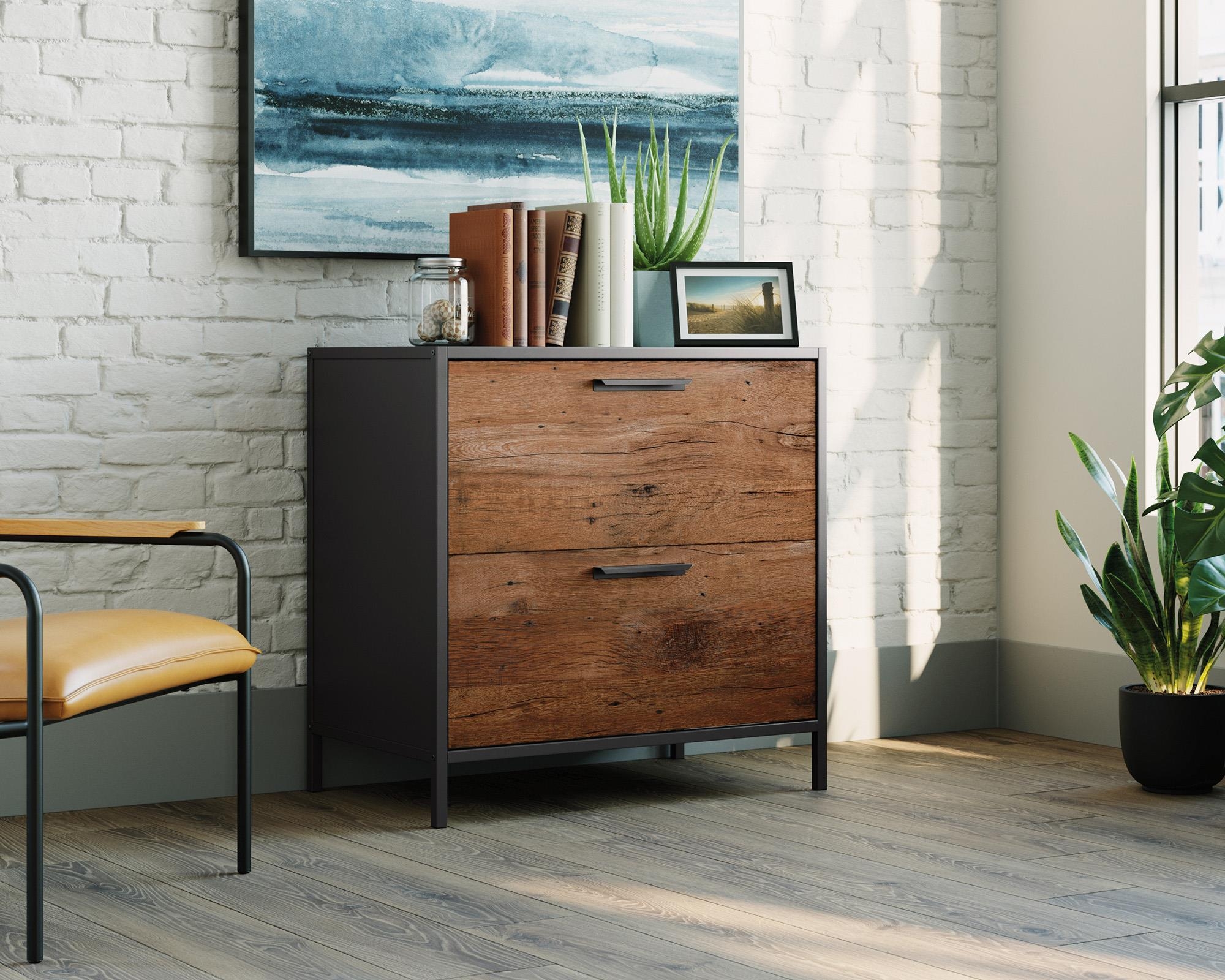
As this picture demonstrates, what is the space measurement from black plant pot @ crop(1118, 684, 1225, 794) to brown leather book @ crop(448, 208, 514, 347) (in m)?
1.58

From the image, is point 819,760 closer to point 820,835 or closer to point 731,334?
point 820,835

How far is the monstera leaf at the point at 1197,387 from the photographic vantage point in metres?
3.25

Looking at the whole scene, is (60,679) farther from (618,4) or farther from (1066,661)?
(1066,661)

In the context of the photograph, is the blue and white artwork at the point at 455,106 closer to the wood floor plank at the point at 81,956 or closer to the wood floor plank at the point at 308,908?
the wood floor plank at the point at 308,908

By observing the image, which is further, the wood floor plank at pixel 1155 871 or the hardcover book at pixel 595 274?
the hardcover book at pixel 595 274

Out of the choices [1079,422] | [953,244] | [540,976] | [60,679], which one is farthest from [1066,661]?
[60,679]

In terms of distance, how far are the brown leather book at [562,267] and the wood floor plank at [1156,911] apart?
4.80ft

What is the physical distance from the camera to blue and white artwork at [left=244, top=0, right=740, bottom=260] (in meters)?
3.48

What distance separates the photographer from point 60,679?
7.70 ft

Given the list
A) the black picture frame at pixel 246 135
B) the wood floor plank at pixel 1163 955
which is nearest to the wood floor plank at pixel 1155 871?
the wood floor plank at pixel 1163 955

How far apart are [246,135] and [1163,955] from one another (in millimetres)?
2356

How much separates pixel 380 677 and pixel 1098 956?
5.04 ft

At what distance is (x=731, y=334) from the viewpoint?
11.6 ft

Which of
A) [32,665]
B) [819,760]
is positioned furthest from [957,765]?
[32,665]
